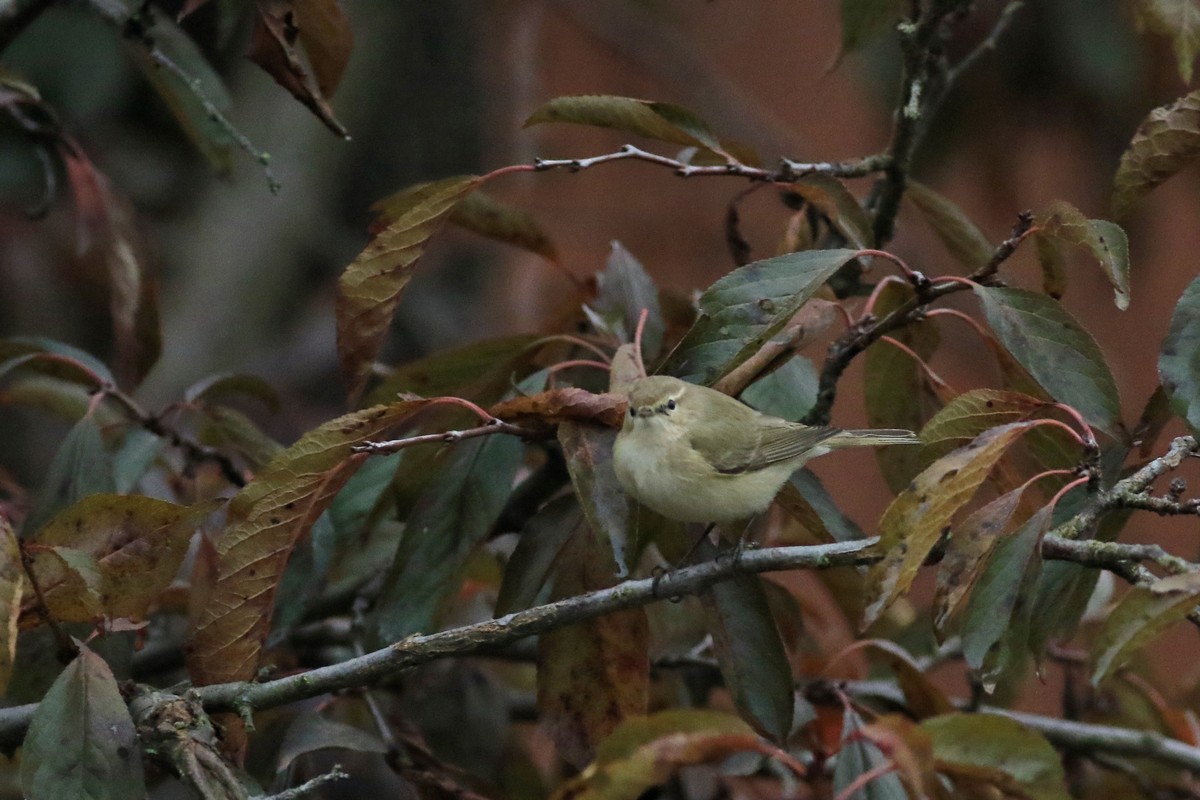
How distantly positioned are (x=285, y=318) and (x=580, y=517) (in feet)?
15.9

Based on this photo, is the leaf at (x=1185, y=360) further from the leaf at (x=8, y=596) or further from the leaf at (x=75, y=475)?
the leaf at (x=75, y=475)

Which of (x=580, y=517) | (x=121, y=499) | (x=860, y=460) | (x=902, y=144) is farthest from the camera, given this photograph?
(x=860, y=460)

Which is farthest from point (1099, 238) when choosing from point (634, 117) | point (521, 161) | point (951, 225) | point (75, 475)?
point (521, 161)

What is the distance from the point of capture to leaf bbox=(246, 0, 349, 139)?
1.92m

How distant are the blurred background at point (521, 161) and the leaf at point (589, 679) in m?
2.08

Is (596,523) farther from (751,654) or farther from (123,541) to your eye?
(123,541)

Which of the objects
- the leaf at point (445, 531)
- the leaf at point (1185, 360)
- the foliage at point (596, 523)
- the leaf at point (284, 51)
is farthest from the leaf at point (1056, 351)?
the leaf at point (284, 51)

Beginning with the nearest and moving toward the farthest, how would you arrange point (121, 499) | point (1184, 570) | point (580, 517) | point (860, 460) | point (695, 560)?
point (1184, 570) → point (121, 499) → point (580, 517) → point (695, 560) → point (860, 460)

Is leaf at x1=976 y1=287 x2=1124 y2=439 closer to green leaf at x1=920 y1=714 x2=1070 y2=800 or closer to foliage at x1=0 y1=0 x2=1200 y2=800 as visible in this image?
foliage at x1=0 y1=0 x2=1200 y2=800

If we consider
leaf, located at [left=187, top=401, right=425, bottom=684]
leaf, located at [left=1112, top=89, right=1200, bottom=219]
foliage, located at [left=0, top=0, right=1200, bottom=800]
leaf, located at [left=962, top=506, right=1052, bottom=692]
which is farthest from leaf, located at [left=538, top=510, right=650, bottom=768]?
leaf, located at [left=1112, top=89, right=1200, bottom=219]

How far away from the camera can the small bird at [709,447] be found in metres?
2.05

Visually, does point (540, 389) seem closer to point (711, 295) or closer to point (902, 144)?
point (711, 295)

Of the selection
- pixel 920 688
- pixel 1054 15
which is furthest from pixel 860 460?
A: pixel 920 688

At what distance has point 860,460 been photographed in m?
7.39
